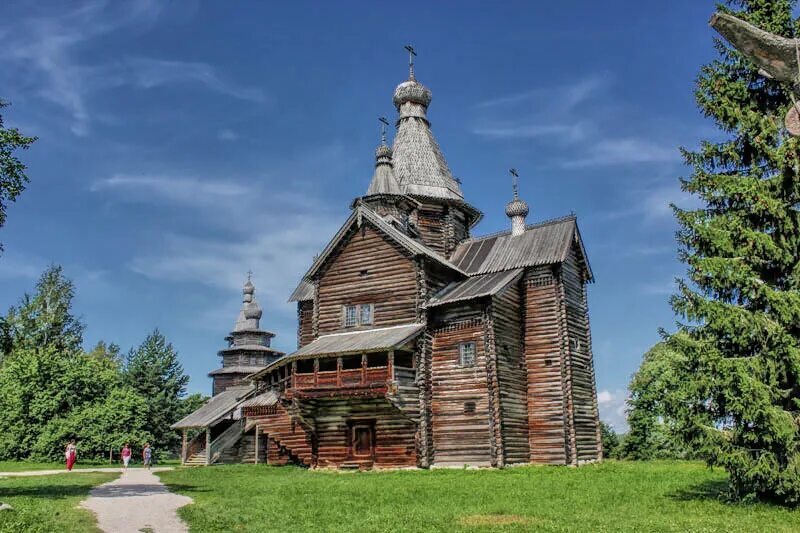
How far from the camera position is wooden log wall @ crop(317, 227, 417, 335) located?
104 ft

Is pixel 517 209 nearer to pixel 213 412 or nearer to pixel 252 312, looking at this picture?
pixel 213 412

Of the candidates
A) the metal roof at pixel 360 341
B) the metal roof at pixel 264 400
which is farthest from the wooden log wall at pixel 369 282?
the metal roof at pixel 264 400

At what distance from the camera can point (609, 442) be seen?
50812mm

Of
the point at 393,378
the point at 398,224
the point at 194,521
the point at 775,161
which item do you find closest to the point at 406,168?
the point at 398,224

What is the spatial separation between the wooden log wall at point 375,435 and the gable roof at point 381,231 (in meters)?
7.25

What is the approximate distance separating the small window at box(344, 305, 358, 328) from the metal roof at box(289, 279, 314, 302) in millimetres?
5975

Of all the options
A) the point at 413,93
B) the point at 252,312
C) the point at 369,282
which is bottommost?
the point at 369,282

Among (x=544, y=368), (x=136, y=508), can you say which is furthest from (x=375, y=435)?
(x=136, y=508)

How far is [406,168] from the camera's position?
3988 centimetres

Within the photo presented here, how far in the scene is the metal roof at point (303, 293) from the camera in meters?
39.2

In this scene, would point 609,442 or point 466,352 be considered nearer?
point 466,352

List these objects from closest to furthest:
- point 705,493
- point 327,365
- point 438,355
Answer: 1. point 705,493
2. point 438,355
3. point 327,365

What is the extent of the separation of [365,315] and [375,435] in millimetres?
5897

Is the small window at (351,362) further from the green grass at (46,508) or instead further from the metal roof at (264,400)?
the green grass at (46,508)
